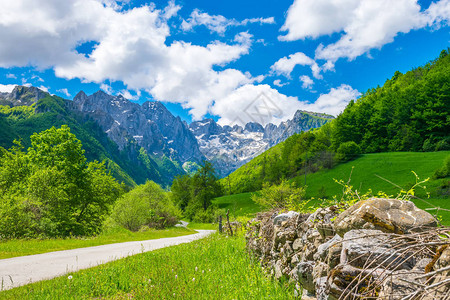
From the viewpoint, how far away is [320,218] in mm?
4707

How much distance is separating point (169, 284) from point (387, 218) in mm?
4957

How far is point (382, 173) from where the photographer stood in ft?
184

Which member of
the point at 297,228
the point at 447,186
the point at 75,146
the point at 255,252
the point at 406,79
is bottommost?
the point at 447,186

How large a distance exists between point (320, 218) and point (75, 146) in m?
29.0

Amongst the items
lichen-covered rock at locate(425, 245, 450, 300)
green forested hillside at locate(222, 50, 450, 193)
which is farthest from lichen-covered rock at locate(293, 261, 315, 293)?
green forested hillside at locate(222, 50, 450, 193)

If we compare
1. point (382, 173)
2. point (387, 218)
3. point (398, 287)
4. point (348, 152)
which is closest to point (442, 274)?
point (398, 287)

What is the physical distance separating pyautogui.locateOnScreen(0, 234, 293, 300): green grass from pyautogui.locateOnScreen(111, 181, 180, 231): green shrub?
94.9 ft

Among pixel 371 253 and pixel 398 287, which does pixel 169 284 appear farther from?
pixel 398 287

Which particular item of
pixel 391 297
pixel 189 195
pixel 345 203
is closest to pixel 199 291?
pixel 345 203

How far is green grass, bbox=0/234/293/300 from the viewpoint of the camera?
196 inches

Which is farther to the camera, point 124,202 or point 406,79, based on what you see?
point 406,79

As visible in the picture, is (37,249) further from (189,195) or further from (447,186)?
(189,195)

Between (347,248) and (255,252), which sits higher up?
(347,248)

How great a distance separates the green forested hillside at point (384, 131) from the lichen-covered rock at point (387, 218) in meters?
75.5
